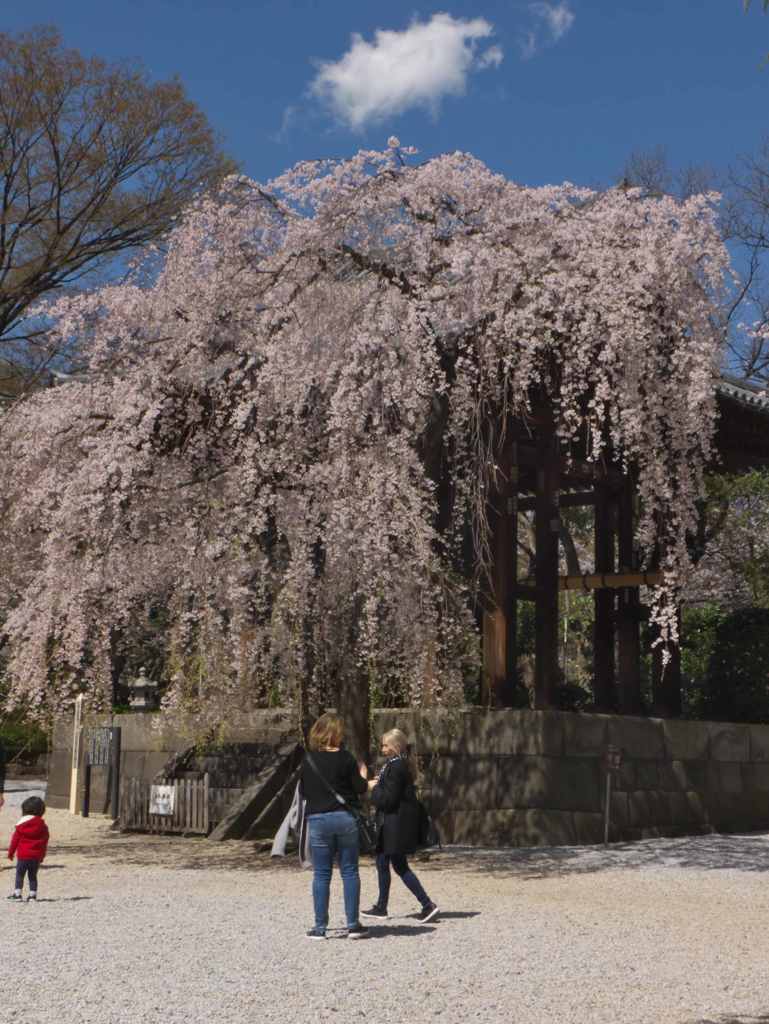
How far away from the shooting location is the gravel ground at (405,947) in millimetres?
6355

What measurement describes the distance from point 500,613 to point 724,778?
12.7 feet

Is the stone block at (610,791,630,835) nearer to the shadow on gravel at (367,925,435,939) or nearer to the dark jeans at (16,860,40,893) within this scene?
the shadow on gravel at (367,925,435,939)

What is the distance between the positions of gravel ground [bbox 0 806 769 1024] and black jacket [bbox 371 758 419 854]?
597 mm

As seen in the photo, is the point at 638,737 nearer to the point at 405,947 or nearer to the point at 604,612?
the point at 604,612

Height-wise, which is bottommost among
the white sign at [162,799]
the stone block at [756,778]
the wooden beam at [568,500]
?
the white sign at [162,799]

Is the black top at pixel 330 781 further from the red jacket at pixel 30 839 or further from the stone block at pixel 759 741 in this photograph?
the stone block at pixel 759 741

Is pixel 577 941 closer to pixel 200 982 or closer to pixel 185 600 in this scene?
pixel 200 982

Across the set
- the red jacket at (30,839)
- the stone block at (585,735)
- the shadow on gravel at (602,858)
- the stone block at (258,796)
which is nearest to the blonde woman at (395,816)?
the red jacket at (30,839)

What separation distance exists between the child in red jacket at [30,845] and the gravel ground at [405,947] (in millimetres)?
227

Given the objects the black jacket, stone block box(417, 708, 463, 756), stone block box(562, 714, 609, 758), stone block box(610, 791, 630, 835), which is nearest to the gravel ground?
the black jacket

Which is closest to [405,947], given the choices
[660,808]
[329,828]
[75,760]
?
[329,828]

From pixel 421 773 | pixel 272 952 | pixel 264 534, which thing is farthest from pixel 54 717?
pixel 272 952

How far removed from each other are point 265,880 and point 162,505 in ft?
13.4

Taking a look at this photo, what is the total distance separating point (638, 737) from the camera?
1591 centimetres
